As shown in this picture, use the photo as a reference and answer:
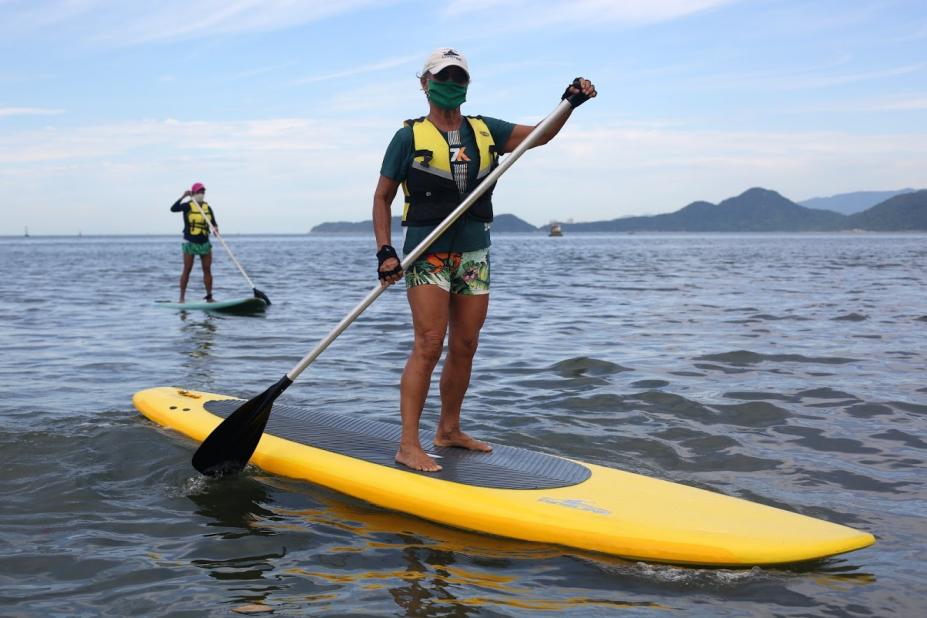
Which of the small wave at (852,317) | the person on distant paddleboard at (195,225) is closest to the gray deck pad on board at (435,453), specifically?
the small wave at (852,317)

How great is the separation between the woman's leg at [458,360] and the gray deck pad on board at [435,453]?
80 millimetres

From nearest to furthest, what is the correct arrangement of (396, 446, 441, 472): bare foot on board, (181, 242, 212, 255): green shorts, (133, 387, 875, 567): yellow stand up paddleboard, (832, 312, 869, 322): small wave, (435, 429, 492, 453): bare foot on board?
(133, 387, 875, 567): yellow stand up paddleboard < (396, 446, 441, 472): bare foot on board < (435, 429, 492, 453): bare foot on board < (832, 312, 869, 322): small wave < (181, 242, 212, 255): green shorts

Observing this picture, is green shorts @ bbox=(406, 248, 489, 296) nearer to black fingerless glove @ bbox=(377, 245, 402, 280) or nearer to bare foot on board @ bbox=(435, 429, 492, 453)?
black fingerless glove @ bbox=(377, 245, 402, 280)

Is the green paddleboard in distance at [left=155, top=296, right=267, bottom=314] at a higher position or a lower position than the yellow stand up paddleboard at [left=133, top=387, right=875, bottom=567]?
higher

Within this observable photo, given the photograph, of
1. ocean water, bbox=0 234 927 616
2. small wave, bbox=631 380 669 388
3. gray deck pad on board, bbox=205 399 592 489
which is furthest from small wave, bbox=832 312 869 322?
gray deck pad on board, bbox=205 399 592 489

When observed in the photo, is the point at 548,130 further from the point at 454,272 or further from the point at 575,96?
the point at 454,272

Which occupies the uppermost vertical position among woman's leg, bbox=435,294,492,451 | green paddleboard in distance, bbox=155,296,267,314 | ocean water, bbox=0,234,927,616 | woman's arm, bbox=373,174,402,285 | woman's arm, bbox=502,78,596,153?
woman's arm, bbox=502,78,596,153

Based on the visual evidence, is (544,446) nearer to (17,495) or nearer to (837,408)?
(837,408)

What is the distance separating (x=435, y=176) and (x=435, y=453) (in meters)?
1.55

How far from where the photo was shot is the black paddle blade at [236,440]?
4.89 metres

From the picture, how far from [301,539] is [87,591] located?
95 cm

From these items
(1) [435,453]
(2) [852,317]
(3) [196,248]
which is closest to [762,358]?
(2) [852,317]

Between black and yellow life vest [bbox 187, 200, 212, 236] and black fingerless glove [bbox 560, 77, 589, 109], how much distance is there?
11.7 m

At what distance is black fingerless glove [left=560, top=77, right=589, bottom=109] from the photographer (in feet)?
14.0
